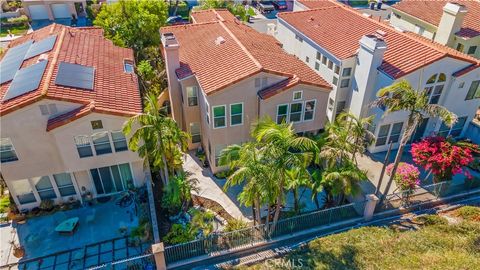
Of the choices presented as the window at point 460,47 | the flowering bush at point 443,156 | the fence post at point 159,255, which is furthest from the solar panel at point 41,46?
the window at point 460,47

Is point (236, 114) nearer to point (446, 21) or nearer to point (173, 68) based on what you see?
point (173, 68)

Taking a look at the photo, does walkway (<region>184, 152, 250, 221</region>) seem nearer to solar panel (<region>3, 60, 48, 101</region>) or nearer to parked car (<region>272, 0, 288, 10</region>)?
solar panel (<region>3, 60, 48, 101</region>)

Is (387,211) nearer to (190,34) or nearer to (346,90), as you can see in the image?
(346,90)

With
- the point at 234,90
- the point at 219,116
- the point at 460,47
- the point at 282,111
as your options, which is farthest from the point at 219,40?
the point at 460,47

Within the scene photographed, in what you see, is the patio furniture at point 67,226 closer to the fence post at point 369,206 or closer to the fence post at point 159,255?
the fence post at point 159,255

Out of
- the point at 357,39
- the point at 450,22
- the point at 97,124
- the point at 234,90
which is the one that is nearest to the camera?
the point at 97,124
